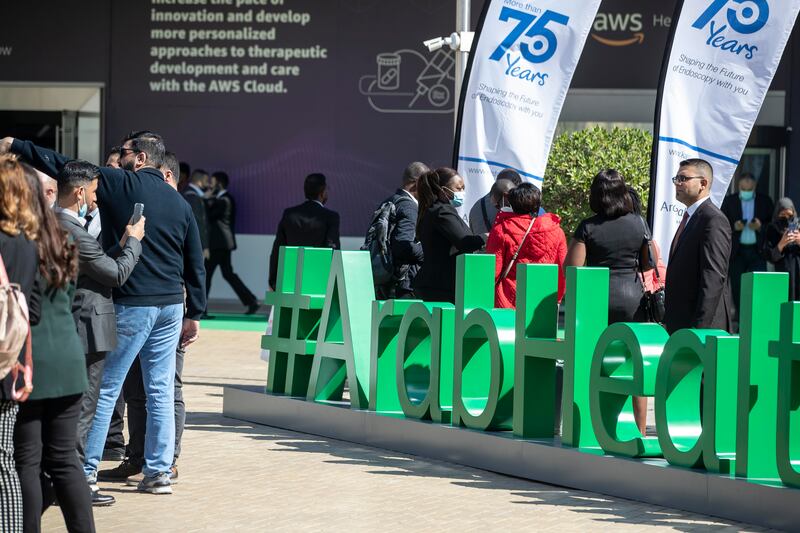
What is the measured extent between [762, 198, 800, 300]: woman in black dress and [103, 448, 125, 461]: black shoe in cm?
674

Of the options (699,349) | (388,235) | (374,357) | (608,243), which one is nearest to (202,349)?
(388,235)

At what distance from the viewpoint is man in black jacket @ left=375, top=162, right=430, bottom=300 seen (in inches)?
396

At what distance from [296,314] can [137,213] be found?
111 inches

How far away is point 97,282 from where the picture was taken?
6480 millimetres

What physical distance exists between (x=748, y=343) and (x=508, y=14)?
4.93 metres

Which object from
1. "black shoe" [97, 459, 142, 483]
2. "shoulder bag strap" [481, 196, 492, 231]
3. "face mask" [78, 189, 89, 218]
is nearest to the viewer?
"face mask" [78, 189, 89, 218]

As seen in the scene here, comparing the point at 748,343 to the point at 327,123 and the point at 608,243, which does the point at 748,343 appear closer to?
the point at 608,243

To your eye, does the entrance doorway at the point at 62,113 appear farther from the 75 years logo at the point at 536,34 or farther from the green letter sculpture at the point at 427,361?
the green letter sculpture at the point at 427,361

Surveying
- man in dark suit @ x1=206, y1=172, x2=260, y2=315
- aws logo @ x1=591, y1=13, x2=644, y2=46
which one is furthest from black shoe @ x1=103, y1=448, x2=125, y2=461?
aws logo @ x1=591, y1=13, x2=644, y2=46

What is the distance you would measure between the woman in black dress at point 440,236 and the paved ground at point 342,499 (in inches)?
49.6

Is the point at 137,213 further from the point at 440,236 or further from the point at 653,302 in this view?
the point at 653,302

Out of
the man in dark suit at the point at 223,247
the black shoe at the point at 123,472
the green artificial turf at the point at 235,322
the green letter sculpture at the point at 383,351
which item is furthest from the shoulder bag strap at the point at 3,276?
the man in dark suit at the point at 223,247

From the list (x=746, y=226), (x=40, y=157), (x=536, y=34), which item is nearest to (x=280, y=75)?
(x=746, y=226)

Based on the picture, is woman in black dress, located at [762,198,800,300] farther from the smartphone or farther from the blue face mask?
the smartphone
